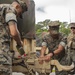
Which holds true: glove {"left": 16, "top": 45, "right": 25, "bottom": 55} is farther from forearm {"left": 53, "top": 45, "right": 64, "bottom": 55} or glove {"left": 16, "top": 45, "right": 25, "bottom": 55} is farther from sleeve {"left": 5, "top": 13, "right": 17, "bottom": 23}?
forearm {"left": 53, "top": 45, "right": 64, "bottom": 55}

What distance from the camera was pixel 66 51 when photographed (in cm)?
770

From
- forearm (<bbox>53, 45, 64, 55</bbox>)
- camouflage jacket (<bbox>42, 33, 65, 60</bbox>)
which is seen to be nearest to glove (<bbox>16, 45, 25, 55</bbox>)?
forearm (<bbox>53, 45, 64, 55</bbox>)

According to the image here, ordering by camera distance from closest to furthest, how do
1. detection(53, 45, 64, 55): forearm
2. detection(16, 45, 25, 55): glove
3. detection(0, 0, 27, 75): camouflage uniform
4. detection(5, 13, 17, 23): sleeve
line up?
detection(5, 13, 17, 23): sleeve < detection(0, 0, 27, 75): camouflage uniform < detection(16, 45, 25, 55): glove < detection(53, 45, 64, 55): forearm

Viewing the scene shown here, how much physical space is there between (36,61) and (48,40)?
1.30 metres

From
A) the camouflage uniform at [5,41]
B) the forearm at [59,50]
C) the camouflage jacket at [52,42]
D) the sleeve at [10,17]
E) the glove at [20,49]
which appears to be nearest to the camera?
the sleeve at [10,17]

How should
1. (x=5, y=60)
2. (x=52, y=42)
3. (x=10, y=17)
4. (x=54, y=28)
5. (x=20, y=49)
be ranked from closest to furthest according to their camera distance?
(x=10, y=17) < (x=5, y=60) < (x=20, y=49) < (x=54, y=28) < (x=52, y=42)

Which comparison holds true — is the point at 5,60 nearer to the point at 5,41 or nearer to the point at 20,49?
the point at 5,41

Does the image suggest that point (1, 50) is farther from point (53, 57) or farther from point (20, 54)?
point (53, 57)

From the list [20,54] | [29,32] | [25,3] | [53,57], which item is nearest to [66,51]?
[53,57]

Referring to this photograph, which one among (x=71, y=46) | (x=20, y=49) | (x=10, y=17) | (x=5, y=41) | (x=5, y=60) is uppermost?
(x=10, y=17)

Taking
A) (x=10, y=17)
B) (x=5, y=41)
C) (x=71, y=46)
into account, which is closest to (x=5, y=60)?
(x=5, y=41)

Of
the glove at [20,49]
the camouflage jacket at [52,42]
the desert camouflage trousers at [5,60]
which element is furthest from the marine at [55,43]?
the desert camouflage trousers at [5,60]

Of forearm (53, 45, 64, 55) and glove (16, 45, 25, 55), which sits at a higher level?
glove (16, 45, 25, 55)

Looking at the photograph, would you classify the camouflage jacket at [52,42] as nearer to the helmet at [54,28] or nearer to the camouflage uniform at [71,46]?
the helmet at [54,28]
